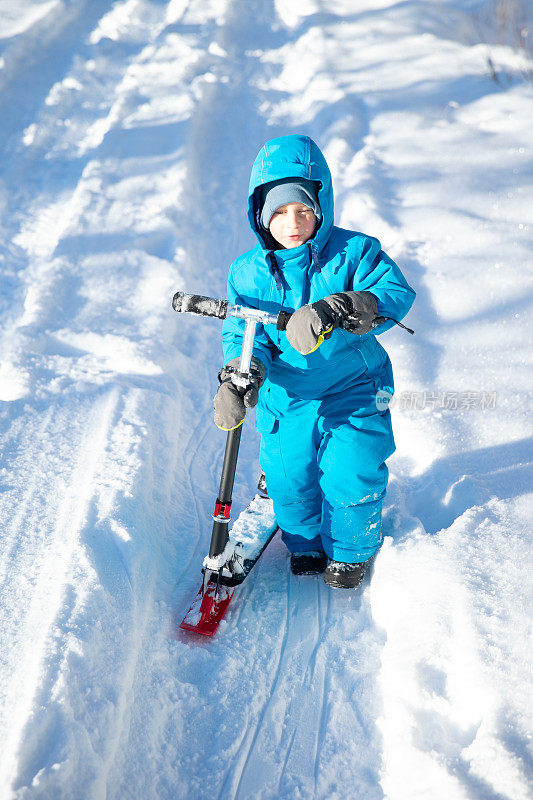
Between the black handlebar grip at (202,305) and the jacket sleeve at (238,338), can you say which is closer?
the black handlebar grip at (202,305)

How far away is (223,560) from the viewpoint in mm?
2299

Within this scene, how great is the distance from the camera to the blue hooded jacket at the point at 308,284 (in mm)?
2121

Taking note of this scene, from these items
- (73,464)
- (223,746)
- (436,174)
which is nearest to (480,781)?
(223,746)

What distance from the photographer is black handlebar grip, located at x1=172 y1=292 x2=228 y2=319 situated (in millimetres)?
2055

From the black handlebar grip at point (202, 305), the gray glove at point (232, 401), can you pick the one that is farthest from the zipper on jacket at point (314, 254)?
the gray glove at point (232, 401)

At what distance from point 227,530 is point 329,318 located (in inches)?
35.8

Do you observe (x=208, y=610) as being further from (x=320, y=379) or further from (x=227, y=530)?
(x=320, y=379)

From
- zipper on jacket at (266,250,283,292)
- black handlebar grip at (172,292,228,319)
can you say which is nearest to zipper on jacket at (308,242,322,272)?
zipper on jacket at (266,250,283,292)

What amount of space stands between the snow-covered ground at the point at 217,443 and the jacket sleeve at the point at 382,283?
910mm

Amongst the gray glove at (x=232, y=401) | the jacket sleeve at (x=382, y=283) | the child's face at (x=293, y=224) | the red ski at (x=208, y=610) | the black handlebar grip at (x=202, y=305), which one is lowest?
the red ski at (x=208, y=610)

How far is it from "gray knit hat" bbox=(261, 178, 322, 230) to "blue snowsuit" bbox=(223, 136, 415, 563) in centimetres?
3

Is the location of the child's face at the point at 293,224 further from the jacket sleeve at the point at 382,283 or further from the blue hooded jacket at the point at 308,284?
the jacket sleeve at the point at 382,283

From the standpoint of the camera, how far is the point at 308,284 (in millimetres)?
2244

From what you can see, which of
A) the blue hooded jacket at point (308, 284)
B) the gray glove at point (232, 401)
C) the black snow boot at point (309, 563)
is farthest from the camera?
the black snow boot at point (309, 563)
